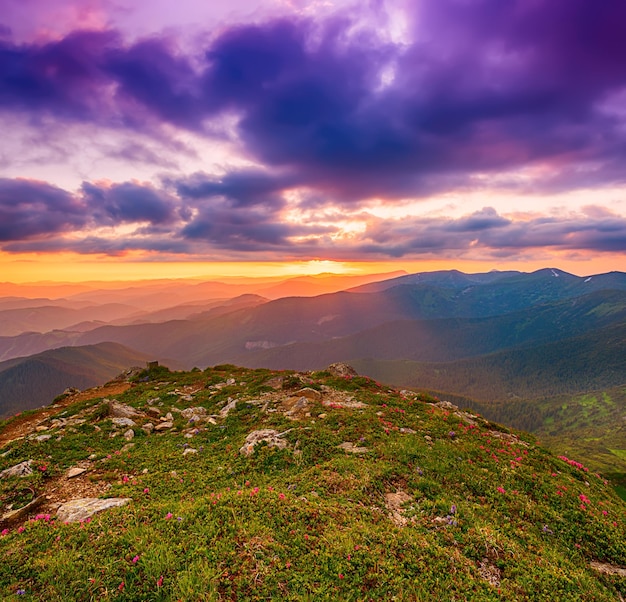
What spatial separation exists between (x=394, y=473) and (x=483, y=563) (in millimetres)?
4550

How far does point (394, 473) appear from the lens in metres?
13.8

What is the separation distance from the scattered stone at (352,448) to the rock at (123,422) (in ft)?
45.1

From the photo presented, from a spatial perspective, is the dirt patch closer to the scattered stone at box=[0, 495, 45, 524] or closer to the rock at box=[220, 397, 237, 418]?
the scattered stone at box=[0, 495, 45, 524]

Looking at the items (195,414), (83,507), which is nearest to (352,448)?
(83,507)

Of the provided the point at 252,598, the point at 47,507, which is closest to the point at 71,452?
the point at 47,507

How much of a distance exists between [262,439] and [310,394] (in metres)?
7.82

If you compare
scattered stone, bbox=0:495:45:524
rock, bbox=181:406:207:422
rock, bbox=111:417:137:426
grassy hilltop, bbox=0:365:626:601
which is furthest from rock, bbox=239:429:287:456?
rock, bbox=111:417:137:426

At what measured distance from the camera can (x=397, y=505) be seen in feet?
39.6

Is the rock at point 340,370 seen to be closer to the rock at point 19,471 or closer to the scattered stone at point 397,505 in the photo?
the scattered stone at point 397,505

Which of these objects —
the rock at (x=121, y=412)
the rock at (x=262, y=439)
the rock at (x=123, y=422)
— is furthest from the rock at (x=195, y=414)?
the rock at (x=262, y=439)

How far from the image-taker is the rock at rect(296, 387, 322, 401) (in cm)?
2372

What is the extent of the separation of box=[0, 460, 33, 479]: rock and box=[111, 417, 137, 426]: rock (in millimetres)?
5588

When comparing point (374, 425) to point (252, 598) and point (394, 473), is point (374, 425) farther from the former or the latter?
point (252, 598)

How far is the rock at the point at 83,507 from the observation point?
10.8m
